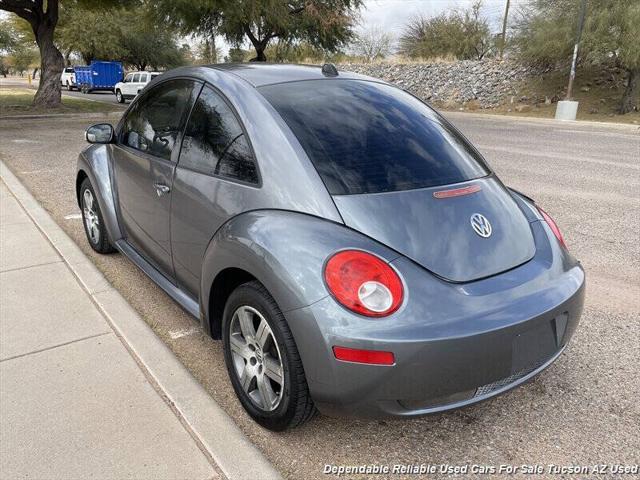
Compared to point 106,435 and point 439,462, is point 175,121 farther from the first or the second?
point 439,462

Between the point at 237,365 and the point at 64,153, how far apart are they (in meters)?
9.21

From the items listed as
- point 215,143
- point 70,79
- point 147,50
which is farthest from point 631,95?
point 147,50

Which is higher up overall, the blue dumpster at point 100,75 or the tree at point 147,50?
the tree at point 147,50

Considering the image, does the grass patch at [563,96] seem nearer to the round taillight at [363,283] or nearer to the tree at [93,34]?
the round taillight at [363,283]

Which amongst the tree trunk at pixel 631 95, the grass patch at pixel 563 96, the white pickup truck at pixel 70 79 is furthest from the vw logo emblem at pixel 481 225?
the white pickup truck at pixel 70 79

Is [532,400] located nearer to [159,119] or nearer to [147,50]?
[159,119]

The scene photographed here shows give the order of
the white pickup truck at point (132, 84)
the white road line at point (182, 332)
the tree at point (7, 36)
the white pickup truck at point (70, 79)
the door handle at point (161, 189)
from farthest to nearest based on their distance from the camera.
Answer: the tree at point (7, 36) → the white pickup truck at point (70, 79) → the white pickup truck at point (132, 84) → the white road line at point (182, 332) → the door handle at point (161, 189)

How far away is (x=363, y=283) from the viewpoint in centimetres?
197

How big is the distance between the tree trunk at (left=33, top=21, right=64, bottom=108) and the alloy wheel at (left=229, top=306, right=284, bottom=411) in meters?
18.8

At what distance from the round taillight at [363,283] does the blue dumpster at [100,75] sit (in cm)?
4327

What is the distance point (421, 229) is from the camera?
2170 mm

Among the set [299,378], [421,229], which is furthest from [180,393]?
[421,229]

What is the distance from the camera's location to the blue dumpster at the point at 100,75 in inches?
1564

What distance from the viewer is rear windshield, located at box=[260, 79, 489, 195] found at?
93.7 inches
